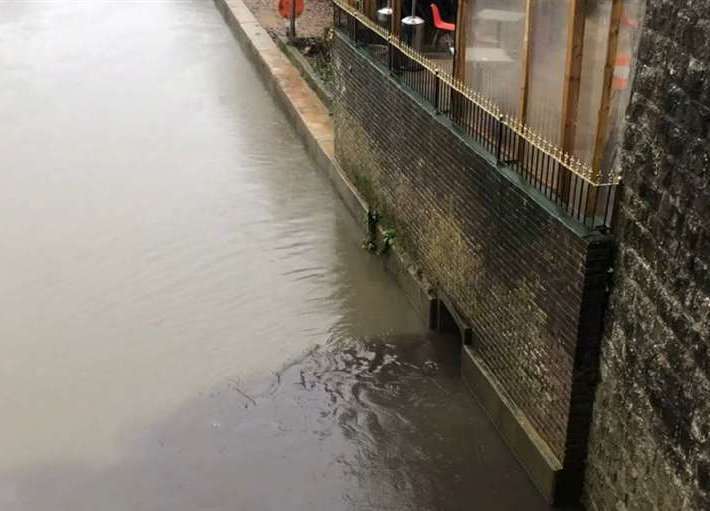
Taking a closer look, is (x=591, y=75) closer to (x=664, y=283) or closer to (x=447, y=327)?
(x=664, y=283)

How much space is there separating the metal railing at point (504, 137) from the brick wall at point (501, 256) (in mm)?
88

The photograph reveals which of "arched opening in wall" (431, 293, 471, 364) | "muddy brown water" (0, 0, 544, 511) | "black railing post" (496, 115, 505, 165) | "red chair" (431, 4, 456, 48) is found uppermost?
"red chair" (431, 4, 456, 48)

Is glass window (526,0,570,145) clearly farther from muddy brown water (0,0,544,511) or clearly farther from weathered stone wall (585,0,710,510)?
muddy brown water (0,0,544,511)

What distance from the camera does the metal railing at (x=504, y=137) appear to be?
5184 mm

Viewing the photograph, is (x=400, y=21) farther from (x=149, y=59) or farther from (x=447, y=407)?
(x=149, y=59)

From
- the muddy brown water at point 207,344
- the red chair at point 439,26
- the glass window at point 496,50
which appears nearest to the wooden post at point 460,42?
the glass window at point 496,50

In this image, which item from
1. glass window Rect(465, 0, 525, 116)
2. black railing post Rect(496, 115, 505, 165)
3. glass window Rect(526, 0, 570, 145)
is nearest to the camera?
glass window Rect(526, 0, 570, 145)

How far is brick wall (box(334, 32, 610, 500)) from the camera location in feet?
17.5

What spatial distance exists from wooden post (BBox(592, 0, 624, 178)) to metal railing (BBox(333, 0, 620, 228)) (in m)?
0.10

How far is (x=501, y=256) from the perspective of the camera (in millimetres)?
6254

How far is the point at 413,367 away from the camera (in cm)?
740

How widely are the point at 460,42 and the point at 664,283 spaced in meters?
2.96

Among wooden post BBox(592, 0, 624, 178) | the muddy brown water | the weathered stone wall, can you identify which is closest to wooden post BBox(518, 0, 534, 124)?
wooden post BBox(592, 0, 624, 178)

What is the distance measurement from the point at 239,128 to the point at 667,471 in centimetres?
951
